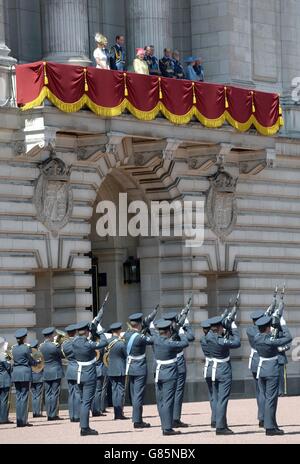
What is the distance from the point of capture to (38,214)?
144 ft

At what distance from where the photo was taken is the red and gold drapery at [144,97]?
4275 centimetres

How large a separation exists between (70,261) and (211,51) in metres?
9.01

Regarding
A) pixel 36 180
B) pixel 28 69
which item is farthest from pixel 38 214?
pixel 28 69

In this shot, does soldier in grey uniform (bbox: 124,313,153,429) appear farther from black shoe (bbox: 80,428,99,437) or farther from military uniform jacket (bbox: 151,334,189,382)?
black shoe (bbox: 80,428,99,437)

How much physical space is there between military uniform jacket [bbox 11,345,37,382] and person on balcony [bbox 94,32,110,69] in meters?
9.54

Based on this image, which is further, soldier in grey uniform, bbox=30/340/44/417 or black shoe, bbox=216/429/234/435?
soldier in grey uniform, bbox=30/340/44/417

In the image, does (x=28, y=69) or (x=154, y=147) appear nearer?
(x=28, y=69)

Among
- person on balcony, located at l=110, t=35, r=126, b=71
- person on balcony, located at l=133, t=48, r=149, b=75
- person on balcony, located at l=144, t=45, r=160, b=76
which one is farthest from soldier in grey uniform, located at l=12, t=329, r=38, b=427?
person on balcony, located at l=144, t=45, r=160, b=76

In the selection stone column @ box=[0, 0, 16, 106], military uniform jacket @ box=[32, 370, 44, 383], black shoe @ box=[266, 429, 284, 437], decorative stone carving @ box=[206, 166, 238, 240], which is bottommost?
black shoe @ box=[266, 429, 284, 437]

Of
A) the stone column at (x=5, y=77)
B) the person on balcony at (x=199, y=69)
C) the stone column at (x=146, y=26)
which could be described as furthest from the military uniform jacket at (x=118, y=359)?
the stone column at (x=146, y=26)

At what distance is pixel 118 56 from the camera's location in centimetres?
4653

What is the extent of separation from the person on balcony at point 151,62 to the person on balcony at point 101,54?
1293 mm

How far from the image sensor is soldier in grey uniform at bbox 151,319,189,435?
3438 centimetres
